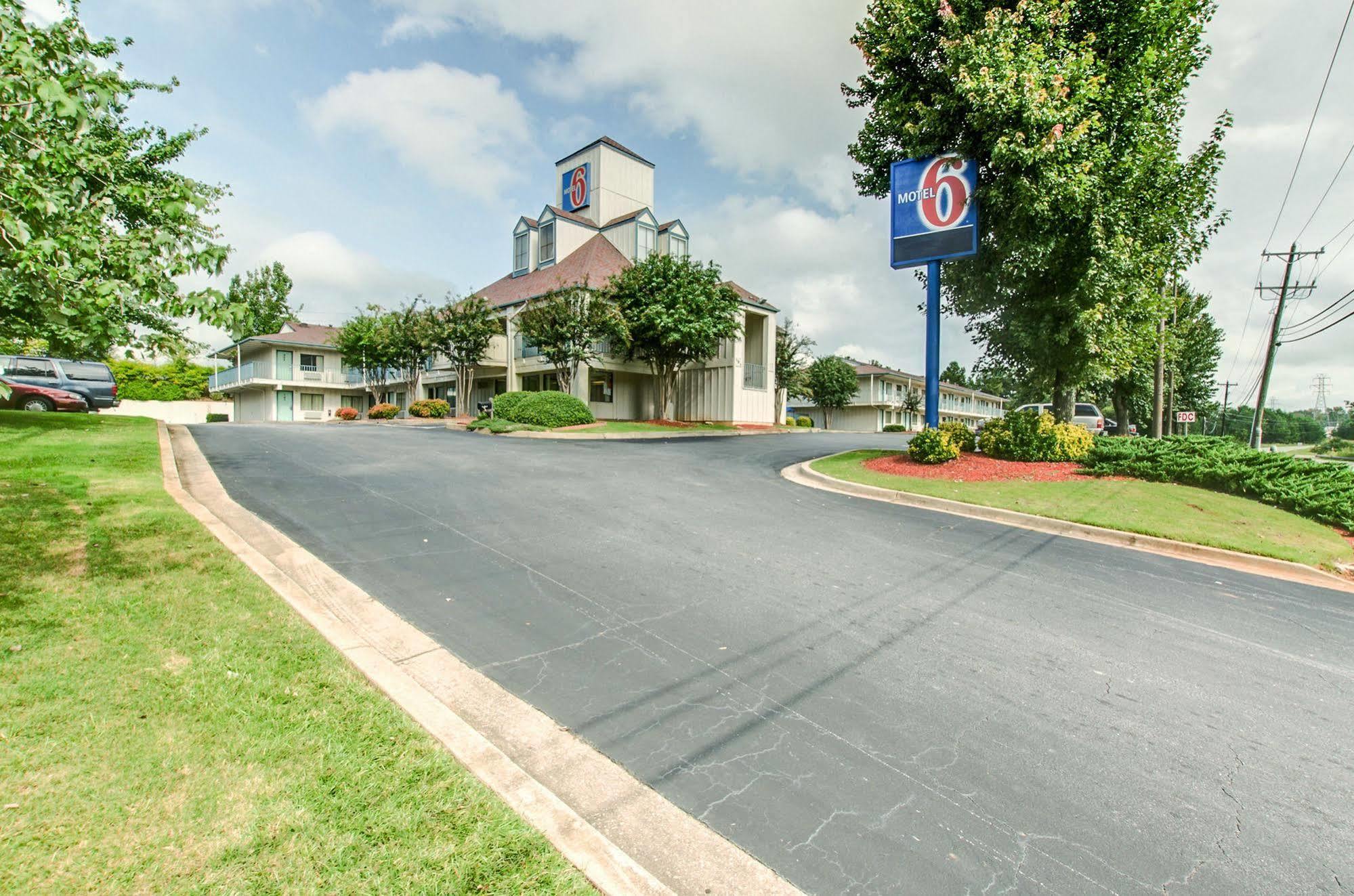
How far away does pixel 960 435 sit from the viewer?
14.2 m

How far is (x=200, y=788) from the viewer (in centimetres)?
247

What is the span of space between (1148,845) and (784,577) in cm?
346

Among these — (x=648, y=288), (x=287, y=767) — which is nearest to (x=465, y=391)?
(x=648, y=288)

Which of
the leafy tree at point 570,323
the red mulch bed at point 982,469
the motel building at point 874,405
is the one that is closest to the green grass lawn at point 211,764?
the red mulch bed at point 982,469

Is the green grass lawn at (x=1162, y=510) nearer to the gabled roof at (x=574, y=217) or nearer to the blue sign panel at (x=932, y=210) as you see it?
the blue sign panel at (x=932, y=210)

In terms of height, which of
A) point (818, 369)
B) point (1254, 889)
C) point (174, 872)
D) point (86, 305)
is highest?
point (818, 369)

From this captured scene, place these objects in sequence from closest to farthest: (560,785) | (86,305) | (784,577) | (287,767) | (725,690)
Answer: (287,767)
(560,785)
(86,305)
(725,690)
(784,577)

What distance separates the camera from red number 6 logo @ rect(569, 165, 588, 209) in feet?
112

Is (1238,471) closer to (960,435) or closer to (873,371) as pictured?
(960,435)

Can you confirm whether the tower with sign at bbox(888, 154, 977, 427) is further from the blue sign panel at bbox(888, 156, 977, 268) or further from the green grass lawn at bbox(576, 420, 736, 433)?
the green grass lawn at bbox(576, 420, 736, 433)

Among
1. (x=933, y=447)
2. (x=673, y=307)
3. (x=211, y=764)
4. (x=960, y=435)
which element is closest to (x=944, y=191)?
(x=960, y=435)

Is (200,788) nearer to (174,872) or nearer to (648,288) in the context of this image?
(174,872)

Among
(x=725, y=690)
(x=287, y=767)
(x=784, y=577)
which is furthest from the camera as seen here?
(x=784, y=577)

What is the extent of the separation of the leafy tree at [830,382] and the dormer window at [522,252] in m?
27.2
